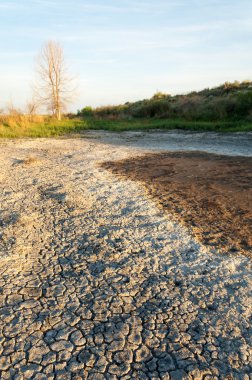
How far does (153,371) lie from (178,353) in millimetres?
208

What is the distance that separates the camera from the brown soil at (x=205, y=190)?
3701mm

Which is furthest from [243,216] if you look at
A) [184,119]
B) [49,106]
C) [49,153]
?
[49,106]

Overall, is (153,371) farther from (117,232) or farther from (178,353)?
(117,232)

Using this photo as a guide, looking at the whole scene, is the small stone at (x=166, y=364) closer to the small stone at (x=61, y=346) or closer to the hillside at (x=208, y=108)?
the small stone at (x=61, y=346)

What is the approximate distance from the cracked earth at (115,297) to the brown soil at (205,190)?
0.24 m

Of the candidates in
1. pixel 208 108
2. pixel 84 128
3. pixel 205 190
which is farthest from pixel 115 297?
pixel 208 108

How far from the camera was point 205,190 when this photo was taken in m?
5.14

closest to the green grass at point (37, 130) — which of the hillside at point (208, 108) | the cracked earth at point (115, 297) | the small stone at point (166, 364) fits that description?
the hillside at point (208, 108)

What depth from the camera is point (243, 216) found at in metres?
4.10

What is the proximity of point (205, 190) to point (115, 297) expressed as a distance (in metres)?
2.94

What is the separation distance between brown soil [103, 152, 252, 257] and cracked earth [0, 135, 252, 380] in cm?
24

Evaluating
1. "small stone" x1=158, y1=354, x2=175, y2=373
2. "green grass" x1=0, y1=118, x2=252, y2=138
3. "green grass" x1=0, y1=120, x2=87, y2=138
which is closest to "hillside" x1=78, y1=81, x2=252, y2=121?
"green grass" x1=0, y1=118, x2=252, y2=138

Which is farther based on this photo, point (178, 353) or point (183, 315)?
point (183, 315)

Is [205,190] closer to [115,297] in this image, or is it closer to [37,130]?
[115,297]
